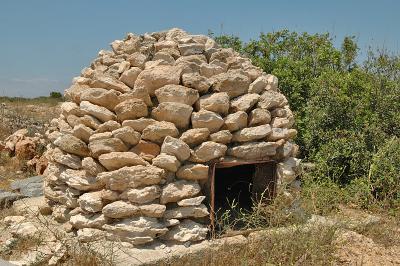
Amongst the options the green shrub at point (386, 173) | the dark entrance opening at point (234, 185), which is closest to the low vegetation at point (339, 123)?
the green shrub at point (386, 173)

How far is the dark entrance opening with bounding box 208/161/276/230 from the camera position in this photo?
4938 millimetres

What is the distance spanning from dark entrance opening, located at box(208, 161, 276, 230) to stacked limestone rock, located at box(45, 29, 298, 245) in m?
0.14

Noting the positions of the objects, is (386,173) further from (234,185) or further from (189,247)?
(189,247)

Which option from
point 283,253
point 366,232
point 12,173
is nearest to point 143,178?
point 283,253

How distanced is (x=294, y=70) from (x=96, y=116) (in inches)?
190

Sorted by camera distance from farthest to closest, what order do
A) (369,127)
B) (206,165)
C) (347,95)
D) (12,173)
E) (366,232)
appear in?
(12,173) → (347,95) → (369,127) → (366,232) → (206,165)

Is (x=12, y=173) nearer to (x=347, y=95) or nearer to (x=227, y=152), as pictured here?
(x=227, y=152)

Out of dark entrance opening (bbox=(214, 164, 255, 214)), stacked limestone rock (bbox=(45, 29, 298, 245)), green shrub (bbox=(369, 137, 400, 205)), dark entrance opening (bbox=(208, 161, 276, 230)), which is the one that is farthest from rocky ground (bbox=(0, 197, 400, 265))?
green shrub (bbox=(369, 137, 400, 205))

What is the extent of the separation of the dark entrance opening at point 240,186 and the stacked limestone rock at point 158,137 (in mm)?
143

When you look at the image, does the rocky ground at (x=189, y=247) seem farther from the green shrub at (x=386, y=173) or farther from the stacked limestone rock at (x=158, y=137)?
the green shrub at (x=386, y=173)

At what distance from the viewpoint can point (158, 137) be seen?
15.3 ft

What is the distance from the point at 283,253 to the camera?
172 inches

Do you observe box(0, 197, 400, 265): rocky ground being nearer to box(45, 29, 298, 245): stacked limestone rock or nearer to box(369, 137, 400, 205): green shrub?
box(45, 29, 298, 245): stacked limestone rock

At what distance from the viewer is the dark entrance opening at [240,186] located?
194 inches
